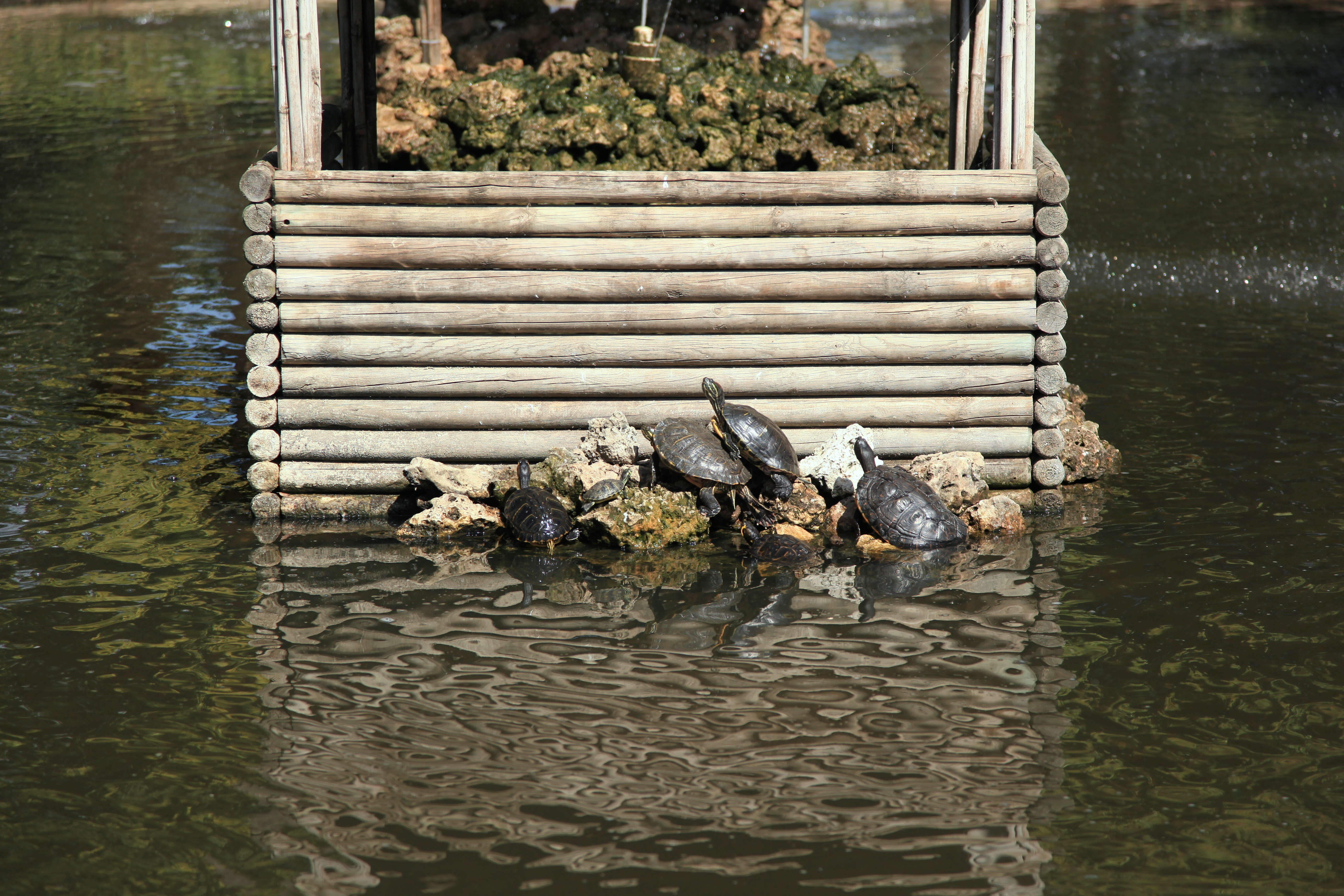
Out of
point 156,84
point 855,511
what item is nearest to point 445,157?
point 855,511

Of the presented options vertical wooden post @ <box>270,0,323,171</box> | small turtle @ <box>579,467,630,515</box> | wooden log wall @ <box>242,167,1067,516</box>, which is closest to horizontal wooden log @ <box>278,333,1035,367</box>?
wooden log wall @ <box>242,167,1067,516</box>

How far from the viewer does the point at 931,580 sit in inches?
231

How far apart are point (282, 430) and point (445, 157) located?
4889 millimetres

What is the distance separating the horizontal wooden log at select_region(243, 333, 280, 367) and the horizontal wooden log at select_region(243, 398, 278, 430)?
215mm

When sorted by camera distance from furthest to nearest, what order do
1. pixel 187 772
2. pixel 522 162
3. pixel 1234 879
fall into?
1. pixel 522 162
2. pixel 187 772
3. pixel 1234 879

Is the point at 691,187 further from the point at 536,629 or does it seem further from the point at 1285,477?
the point at 1285,477

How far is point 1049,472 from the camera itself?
669 cm

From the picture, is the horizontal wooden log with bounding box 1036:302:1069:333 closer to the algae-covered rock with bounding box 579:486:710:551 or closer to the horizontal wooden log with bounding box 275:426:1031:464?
the horizontal wooden log with bounding box 275:426:1031:464

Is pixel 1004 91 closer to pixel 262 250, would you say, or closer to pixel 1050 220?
pixel 1050 220

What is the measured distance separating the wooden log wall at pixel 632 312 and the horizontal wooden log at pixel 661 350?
0.01 metres

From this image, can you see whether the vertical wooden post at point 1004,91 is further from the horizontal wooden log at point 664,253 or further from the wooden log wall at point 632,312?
the horizontal wooden log at point 664,253

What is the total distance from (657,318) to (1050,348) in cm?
233

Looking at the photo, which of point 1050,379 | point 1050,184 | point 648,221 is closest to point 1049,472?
point 1050,379

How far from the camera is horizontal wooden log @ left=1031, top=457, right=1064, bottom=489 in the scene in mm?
6688
